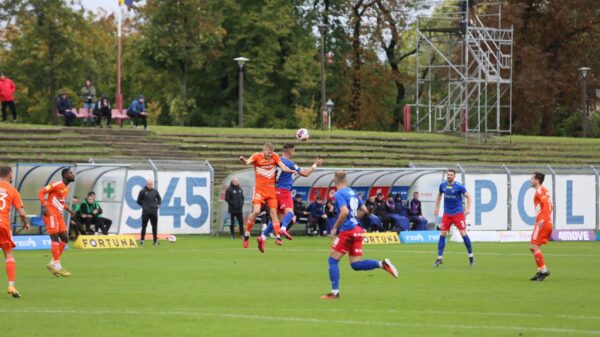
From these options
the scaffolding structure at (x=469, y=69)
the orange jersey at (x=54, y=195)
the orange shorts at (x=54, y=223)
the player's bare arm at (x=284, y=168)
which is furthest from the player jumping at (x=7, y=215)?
the scaffolding structure at (x=469, y=69)

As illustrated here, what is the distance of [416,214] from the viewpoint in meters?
43.5

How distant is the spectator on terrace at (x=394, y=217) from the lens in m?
42.9

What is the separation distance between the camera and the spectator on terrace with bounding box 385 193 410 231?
141 feet

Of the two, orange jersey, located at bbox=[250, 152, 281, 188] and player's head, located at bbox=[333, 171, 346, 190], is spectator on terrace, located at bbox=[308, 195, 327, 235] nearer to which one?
orange jersey, located at bbox=[250, 152, 281, 188]

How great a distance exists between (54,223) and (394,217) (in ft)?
68.3

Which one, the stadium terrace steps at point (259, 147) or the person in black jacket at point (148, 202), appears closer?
the person in black jacket at point (148, 202)

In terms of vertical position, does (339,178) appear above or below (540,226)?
above

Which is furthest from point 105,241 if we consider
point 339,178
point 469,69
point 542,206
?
point 469,69

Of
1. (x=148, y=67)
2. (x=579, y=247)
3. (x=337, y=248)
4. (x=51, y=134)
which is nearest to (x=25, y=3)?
(x=148, y=67)

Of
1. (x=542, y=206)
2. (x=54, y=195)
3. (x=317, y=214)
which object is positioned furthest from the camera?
(x=317, y=214)

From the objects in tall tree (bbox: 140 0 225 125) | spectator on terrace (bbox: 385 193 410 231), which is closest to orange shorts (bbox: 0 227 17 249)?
spectator on terrace (bbox: 385 193 410 231)

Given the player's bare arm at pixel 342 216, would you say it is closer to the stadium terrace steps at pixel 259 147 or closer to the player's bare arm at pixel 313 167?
the player's bare arm at pixel 313 167

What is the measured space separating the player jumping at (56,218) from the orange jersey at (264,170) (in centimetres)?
471

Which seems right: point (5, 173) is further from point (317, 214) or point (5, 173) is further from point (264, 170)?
point (317, 214)
